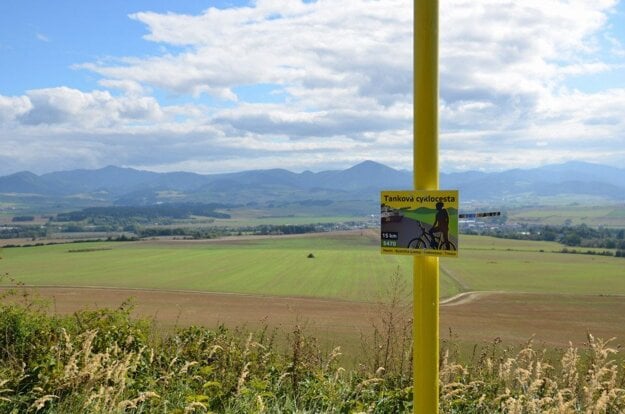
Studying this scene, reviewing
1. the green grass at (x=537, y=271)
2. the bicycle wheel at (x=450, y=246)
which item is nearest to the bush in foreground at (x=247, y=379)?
the bicycle wheel at (x=450, y=246)

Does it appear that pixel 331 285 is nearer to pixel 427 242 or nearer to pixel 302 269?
pixel 302 269

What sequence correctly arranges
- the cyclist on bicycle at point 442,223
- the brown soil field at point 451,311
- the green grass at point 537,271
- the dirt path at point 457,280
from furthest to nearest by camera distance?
the dirt path at point 457,280 < the green grass at point 537,271 < the brown soil field at point 451,311 < the cyclist on bicycle at point 442,223

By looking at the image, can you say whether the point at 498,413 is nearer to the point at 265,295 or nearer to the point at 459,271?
the point at 265,295

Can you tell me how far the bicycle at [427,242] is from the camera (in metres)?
2.67

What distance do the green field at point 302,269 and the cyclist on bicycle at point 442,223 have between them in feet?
84.8

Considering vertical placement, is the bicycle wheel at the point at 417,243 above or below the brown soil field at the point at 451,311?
above

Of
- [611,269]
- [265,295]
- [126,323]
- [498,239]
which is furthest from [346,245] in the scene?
[126,323]

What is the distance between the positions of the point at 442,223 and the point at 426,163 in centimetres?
34

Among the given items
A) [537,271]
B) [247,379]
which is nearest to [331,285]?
[537,271]

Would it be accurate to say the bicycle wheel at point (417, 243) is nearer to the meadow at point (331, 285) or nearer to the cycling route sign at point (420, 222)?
the cycling route sign at point (420, 222)

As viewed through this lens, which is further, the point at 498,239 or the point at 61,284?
the point at 498,239

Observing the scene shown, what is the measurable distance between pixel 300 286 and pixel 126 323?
1440 inches

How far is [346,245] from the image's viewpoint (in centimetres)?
8056

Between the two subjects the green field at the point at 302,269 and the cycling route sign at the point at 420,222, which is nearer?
the cycling route sign at the point at 420,222
